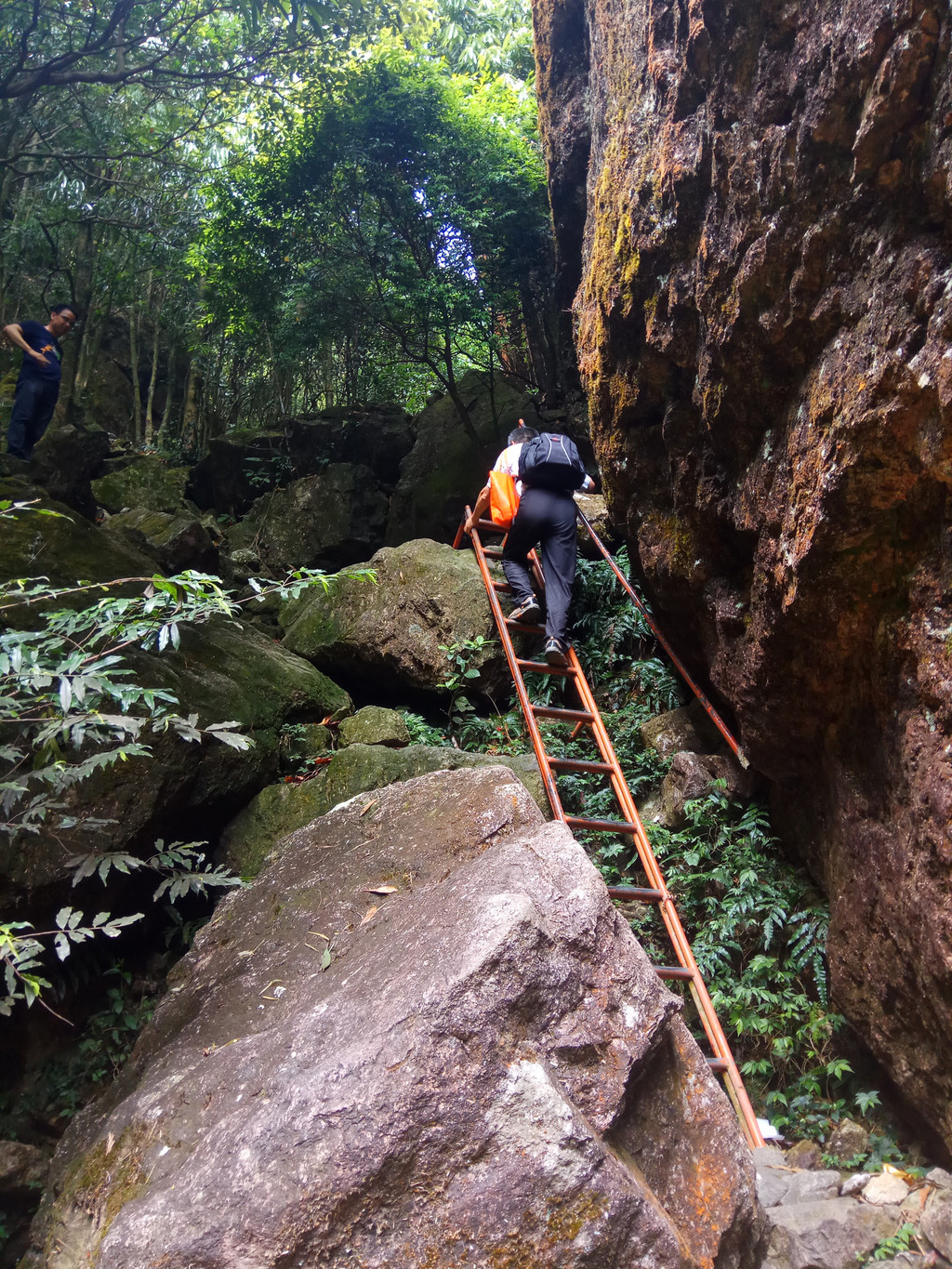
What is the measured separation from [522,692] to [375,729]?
3.59 feet

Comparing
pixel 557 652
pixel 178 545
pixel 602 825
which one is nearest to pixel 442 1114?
pixel 602 825

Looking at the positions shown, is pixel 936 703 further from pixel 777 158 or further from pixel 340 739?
pixel 340 739

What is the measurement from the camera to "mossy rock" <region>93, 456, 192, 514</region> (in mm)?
9656

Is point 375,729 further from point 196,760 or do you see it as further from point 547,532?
point 547,532

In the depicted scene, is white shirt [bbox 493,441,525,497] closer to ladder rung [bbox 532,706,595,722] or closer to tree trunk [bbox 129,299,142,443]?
ladder rung [bbox 532,706,595,722]

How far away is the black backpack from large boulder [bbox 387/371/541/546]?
3032mm

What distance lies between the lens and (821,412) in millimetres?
3102

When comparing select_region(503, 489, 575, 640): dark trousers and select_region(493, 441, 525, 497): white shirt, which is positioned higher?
select_region(493, 441, 525, 497): white shirt

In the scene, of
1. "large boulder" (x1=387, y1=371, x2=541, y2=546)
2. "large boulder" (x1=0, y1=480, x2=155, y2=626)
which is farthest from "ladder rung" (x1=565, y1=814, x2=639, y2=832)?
"large boulder" (x1=387, y1=371, x2=541, y2=546)

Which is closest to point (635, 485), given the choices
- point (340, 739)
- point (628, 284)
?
point (628, 284)

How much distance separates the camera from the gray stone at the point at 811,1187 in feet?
8.98

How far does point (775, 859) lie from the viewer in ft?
13.9

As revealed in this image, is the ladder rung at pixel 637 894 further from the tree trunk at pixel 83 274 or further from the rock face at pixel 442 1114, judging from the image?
the tree trunk at pixel 83 274

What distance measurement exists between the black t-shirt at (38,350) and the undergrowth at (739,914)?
4.41 meters
